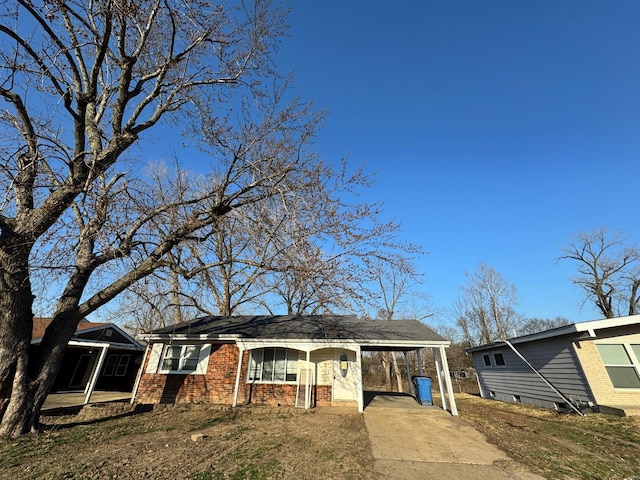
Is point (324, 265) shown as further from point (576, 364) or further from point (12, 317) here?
point (576, 364)

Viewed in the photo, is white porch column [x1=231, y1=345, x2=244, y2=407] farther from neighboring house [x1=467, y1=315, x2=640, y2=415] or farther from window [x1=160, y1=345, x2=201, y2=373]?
neighboring house [x1=467, y1=315, x2=640, y2=415]

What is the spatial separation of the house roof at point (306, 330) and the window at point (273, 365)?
35.2 inches

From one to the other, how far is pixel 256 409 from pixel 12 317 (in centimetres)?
763

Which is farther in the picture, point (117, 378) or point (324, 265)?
point (117, 378)

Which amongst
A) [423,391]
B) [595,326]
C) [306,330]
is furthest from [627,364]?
[306,330]

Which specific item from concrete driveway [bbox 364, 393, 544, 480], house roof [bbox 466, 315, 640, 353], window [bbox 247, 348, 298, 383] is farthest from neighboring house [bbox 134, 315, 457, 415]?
house roof [bbox 466, 315, 640, 353]

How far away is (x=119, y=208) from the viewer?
6.12 m

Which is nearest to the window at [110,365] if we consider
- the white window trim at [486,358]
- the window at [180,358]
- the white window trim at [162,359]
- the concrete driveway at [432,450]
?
the white window trim at [162,359]

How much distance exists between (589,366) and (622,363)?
1228 mm

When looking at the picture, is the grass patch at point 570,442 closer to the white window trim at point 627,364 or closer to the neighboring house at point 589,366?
the neighboring house at point 589,366

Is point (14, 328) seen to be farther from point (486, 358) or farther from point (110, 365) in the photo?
point (486, 358)

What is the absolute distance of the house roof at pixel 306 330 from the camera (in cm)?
1127

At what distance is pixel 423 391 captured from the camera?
11.9 meters

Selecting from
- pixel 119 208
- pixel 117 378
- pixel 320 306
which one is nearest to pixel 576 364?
pixel 320 306
